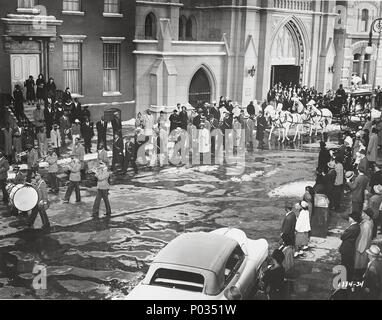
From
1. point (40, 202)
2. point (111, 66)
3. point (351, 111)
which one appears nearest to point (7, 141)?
point (40, 202)

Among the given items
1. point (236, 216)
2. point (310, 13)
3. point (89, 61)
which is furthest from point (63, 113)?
point (310, 13)

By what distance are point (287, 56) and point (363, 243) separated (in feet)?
92.6

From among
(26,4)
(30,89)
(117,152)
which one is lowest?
(117,152)

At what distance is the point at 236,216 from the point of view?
1552 centimetres

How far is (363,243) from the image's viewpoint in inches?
430

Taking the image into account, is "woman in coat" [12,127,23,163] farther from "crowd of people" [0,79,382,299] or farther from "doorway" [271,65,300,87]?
"doorway" [271,65,300,87]

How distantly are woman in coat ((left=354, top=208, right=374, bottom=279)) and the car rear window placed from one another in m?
3.73

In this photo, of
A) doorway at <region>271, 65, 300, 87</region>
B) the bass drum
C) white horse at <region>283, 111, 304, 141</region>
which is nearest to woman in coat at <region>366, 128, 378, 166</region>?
white horse at <region>283, 111, 304, 141</region>

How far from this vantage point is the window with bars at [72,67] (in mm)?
27750

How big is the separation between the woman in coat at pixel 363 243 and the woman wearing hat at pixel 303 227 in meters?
1.66

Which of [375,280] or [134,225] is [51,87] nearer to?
[134,225]

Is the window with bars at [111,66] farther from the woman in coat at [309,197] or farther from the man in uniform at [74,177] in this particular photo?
the woman in coat at [309,197]

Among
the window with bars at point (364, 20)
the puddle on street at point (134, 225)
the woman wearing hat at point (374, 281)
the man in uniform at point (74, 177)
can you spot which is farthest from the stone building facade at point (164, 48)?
the woman wearing hat at point (374, 281)
